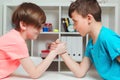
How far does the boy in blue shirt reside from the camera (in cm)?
98

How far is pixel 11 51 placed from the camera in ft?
3.50

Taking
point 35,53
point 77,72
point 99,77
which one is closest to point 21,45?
point 77,72

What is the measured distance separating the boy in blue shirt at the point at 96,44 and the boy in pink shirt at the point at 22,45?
5.8 inches

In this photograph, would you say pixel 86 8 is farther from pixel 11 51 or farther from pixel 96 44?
pixel 11 51

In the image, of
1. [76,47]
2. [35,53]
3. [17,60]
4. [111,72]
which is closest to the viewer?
[111,72]

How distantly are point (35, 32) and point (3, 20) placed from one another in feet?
4.59

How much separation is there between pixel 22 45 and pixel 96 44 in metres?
0.39

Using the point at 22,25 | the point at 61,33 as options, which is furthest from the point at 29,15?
the point at 61,33

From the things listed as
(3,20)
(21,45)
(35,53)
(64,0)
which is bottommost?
(35,53)

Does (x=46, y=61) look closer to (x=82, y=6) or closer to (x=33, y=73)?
(x=33, y=73)

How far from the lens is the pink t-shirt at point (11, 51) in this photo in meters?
1.06

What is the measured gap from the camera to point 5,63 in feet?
3.62

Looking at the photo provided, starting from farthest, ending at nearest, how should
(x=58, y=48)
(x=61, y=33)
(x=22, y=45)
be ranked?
(x=61, y=33)
(x=58, y=48)
(x=22, y=45)

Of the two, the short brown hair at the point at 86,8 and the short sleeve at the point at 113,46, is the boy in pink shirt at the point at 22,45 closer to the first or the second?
the short brown hair at the point at 86,8
